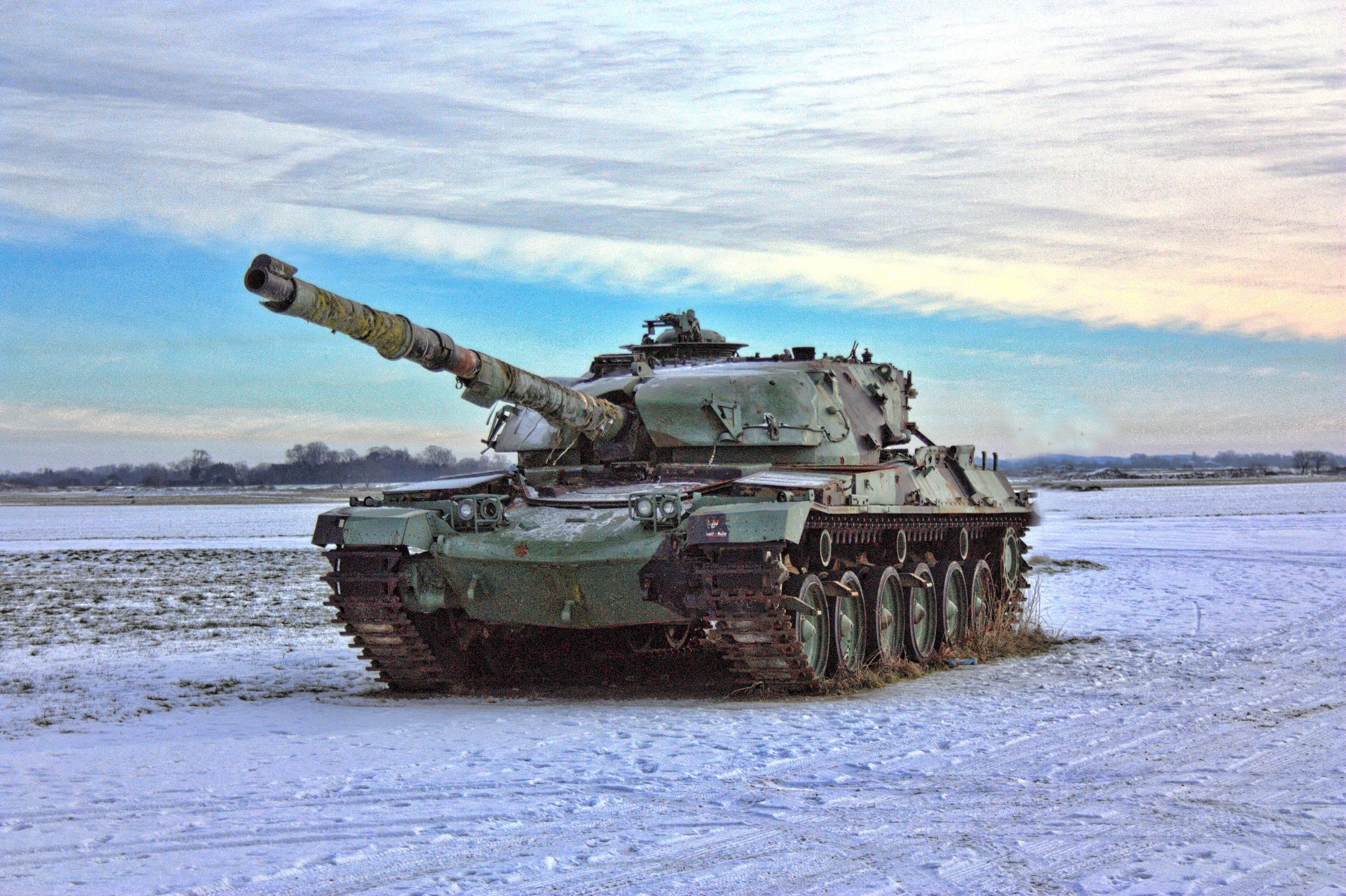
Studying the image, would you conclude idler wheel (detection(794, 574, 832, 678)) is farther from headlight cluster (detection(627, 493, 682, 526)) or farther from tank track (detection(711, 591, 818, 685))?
headlight cluster (detection(627, 493, 682, 526))

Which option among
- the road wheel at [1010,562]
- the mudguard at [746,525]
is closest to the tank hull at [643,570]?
the mudguard at [746,525]

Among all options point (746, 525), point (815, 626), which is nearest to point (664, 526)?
point (746, 525)

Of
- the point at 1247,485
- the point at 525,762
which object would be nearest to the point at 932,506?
Result: the point at 525,762

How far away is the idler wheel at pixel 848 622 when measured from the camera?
12438mm

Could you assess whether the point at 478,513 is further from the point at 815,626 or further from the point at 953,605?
the point at 953,605

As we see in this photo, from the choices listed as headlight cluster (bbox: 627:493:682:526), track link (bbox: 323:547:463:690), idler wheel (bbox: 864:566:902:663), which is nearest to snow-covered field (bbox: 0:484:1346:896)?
track link (bbox: 323:547:463:690)

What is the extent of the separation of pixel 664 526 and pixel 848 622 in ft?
7.72

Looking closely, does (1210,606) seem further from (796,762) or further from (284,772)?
(284,772)

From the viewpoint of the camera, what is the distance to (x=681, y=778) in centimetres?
848

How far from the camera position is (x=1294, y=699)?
11219 mm

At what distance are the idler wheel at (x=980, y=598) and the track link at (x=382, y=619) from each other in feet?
19.7

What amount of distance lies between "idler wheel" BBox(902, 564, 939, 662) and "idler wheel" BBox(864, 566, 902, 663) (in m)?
0.09

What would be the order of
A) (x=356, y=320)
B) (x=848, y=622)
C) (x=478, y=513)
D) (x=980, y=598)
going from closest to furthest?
(x=356, y=320) → (x=478, y=513) → (x=848, y=622) → (x=980, y=598)

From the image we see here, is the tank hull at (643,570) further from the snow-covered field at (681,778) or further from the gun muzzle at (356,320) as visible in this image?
the gun muzzle at (356,320)
